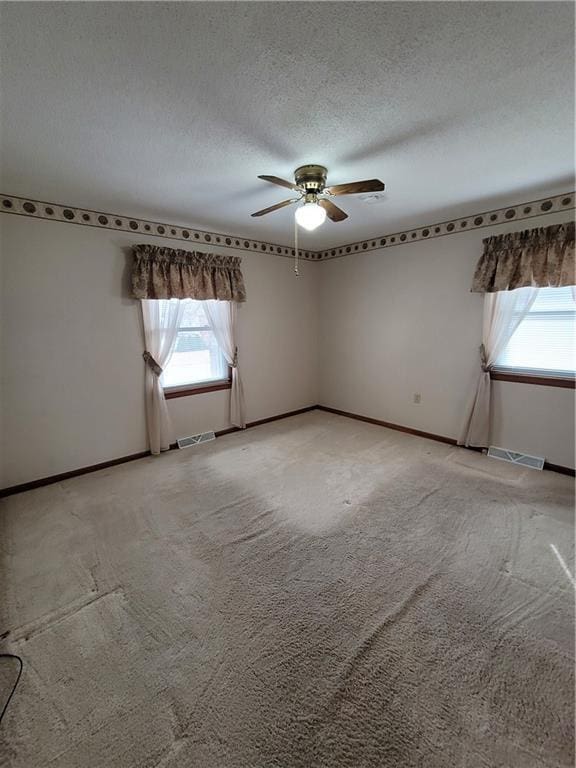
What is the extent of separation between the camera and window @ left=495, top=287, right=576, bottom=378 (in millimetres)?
2795

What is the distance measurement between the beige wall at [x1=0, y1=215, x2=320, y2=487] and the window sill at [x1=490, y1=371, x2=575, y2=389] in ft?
10.6

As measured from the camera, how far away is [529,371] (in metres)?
3.05

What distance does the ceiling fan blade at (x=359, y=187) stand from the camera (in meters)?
1.75

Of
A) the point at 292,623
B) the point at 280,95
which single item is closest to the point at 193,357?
the point at 280,95

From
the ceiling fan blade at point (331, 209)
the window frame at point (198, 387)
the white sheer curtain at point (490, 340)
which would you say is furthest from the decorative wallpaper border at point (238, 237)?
the ceiling fan blade at point (331, 209)

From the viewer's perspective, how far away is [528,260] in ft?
9.23

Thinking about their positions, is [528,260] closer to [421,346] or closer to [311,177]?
[421,346]

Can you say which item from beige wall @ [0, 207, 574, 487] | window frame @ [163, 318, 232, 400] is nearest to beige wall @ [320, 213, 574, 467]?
beige wall @ [0, 207, 574, 487]

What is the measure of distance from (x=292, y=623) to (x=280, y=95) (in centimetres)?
249

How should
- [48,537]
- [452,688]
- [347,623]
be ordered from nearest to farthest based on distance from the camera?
[452,688] → [347,623] → [48,537]

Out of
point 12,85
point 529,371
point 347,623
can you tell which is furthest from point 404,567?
point 12,85

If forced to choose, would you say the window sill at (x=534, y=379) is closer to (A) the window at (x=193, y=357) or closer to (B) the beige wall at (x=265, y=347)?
(B) the beige wall at (x=265, y=347)

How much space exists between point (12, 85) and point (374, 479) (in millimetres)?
3304

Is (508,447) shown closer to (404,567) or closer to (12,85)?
(404,567)
